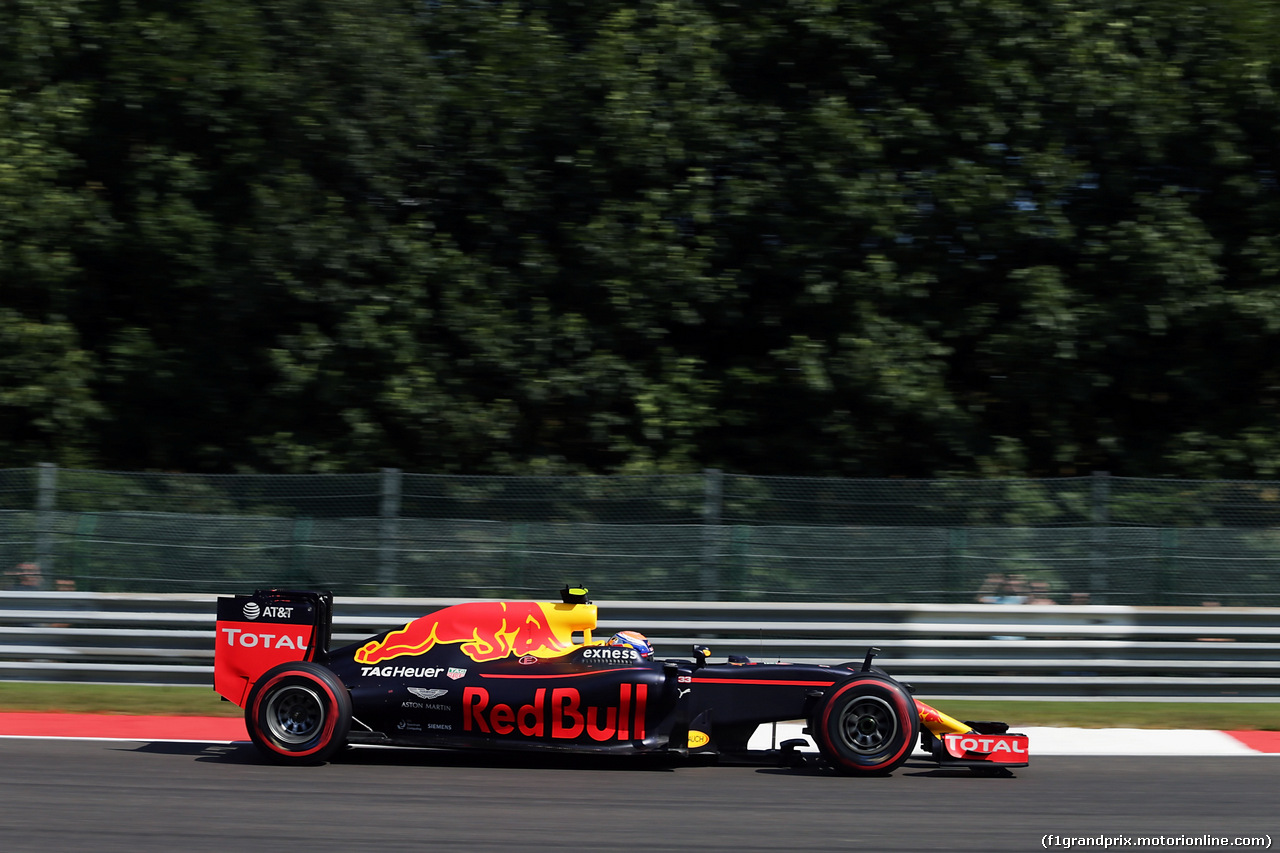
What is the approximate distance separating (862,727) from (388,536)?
476cm

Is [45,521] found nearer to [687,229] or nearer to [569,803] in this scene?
[569,803]

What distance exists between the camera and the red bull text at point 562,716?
770 centimetres

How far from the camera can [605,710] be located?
7.71 meters

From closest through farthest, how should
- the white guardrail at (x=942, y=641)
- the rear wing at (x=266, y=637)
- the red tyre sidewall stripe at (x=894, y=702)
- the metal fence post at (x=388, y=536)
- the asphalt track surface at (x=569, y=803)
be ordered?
1. the asphalt track surface at (x=569, y=803)
2. the red tyre sidewall stripe at (x=894, y=702)
3. the rear wing at (x=266, y=637)
4. the white guardrail at (x=942, y=641)
5. the metal fence post at (x=388, y=536)

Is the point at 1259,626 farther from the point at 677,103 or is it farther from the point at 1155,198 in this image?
the point at 677,103

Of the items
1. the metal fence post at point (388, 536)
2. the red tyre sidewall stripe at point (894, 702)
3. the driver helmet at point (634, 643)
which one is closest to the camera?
the red tyre sidewall stripe at point (894, 702)

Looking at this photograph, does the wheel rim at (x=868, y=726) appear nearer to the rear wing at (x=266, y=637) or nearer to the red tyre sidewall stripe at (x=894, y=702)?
the red tyre sidewall stripe at (x=894, y=702)

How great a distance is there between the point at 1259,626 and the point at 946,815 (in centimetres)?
513

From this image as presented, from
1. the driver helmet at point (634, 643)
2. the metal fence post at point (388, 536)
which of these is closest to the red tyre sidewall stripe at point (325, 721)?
the driver helmet at point (634, 643)

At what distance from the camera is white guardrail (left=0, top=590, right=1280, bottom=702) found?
34.6 ft

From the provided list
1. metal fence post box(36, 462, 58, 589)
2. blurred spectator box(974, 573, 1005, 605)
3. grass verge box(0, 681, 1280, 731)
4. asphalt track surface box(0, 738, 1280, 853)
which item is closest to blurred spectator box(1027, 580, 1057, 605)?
blurred spectator box(974, 573, 1005, 605)

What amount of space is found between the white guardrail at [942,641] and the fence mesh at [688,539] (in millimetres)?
150

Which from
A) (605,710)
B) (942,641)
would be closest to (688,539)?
(942,641)

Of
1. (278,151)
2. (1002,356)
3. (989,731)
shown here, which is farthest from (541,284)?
(989,731)
